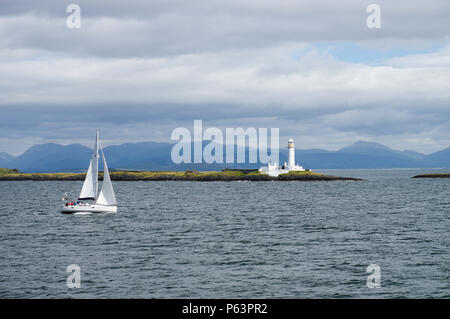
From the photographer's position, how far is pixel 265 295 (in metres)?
27.9

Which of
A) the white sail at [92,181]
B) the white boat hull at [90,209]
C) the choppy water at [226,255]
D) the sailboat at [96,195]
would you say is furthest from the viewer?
the white sail at [92,181]

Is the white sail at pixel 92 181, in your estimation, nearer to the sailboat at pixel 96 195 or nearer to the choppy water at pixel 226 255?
the sailboat at pixel 96 195

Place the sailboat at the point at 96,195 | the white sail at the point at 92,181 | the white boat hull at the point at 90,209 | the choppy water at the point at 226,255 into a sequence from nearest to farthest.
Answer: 1. the choppy water at the point at 226,255
2. the sailboat at the point at 96,195
3. the white boat hull at the point at 90,209
4. the white sail at the point at 92,181

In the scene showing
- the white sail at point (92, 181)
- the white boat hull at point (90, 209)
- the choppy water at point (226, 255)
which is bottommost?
the choppy water at point (226, 255)

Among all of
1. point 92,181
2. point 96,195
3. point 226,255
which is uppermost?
point 92,181

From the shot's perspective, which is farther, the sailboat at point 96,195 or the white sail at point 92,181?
the white sail at point 92,181

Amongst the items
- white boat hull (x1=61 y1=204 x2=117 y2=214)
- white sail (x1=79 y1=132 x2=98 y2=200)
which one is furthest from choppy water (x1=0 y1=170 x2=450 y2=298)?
white sail (x1=79 y1=132 x2=98 y2=200)

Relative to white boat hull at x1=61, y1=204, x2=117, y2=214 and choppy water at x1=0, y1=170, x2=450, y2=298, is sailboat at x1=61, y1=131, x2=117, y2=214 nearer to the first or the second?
white boat hull at x1=61, y1=204, x2=117, y2=214

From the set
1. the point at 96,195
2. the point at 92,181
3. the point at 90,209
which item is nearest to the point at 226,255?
the point at 96,195

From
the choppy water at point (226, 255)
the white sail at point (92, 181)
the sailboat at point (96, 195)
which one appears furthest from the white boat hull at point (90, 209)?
the white sail at point (92, 181)

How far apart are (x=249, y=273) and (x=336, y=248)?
12551 mm

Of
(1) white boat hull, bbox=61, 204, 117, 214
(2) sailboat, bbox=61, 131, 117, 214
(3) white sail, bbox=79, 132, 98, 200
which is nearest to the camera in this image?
(2) sailboat, bbox=61, 131, 117, 214

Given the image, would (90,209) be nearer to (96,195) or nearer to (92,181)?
(96,195)

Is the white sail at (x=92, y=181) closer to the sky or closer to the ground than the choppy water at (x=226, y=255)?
closer to the sky
